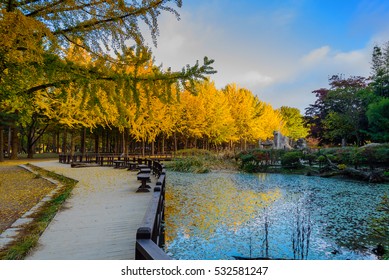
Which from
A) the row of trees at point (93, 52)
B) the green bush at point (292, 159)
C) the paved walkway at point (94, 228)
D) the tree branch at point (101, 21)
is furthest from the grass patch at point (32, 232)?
the green bush at point (292, 159)

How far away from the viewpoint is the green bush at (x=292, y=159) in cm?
2319

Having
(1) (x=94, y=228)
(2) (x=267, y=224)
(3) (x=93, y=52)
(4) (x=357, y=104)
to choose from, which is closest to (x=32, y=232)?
(1) (x=94, y=228)

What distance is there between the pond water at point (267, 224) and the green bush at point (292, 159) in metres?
10.1

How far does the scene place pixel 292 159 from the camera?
23.3m

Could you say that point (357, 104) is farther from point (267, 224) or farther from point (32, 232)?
point (32, 232)

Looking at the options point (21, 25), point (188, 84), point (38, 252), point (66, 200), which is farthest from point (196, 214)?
point (21, 25)

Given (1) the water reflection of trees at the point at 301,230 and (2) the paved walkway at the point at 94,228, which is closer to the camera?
(2) the paved walkway at the point at 94,228

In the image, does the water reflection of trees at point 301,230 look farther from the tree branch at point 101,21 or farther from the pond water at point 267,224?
the tree branch at point 101,21

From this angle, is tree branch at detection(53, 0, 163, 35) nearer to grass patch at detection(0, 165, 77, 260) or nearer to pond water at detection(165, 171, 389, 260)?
grass patch at detection(0, 165, 77, 260)

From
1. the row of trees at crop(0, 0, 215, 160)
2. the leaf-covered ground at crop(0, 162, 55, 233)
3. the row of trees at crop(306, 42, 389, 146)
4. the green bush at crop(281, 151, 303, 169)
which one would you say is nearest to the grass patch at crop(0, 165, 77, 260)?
the leaf-covered ground at crop(0, 162, 55, 233)

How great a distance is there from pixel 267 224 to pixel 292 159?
17.2 meters

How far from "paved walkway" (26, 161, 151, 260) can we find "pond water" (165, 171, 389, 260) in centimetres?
107

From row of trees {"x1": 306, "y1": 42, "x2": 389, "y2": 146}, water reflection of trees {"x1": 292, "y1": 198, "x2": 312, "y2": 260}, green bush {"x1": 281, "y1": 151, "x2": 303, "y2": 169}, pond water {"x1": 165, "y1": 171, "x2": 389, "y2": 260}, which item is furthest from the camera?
row of trees {"x1": 306, "y1": 42, "x2": 389, "y2": 146}

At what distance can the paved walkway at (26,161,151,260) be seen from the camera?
4273 millimetres
